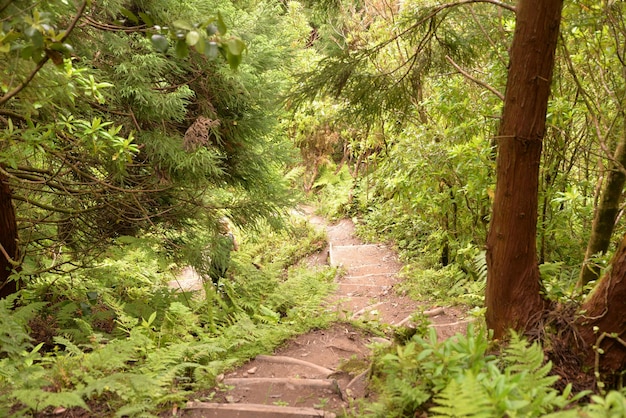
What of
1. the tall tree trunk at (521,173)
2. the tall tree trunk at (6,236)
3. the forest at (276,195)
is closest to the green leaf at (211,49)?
the forest at (276,195)

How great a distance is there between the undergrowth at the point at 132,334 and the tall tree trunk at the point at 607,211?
2862 mm

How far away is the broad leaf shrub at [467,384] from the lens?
1988 millimetres

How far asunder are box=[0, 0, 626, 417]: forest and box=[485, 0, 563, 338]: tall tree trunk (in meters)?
0.01

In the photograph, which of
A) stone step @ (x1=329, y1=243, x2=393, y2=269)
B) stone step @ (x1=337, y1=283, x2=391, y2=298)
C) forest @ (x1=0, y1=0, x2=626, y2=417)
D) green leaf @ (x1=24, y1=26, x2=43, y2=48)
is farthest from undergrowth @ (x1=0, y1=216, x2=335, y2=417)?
green leaf @ (x1=24, y1=26, x2=43, y2=48)

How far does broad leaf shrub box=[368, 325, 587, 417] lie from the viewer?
6.52ft

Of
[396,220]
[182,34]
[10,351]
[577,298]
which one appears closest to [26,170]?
[10,351]

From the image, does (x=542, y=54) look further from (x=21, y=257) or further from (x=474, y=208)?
(x=21, y=257)

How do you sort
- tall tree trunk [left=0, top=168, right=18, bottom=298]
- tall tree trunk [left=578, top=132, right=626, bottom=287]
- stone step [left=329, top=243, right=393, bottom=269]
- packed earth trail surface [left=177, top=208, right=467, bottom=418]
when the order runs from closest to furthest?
1. packed earth trail surface [left=177, top=208, right=467, bottom=418]
2. tall tree trunk [left=578, top=132, right=626, bottom=287]
3. tall tree trunk [left=0, top=168, right=18, bottom=298]
4. stone step [left=329, top=243, right=393, bottom=269]

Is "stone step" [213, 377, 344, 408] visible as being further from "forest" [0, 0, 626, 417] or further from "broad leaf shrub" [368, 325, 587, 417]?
"broad leaf shrub" [368, 325, 587, 417]

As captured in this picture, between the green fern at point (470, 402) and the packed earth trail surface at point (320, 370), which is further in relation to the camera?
the packed earth trail surface at point (320, 370)

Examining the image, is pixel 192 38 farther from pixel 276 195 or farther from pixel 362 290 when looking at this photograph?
pixel 362 290

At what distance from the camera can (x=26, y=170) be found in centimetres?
458

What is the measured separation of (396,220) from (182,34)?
32.5 feet

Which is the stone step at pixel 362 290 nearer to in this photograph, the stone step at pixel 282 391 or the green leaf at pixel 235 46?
the stone step at pixel 282 391
